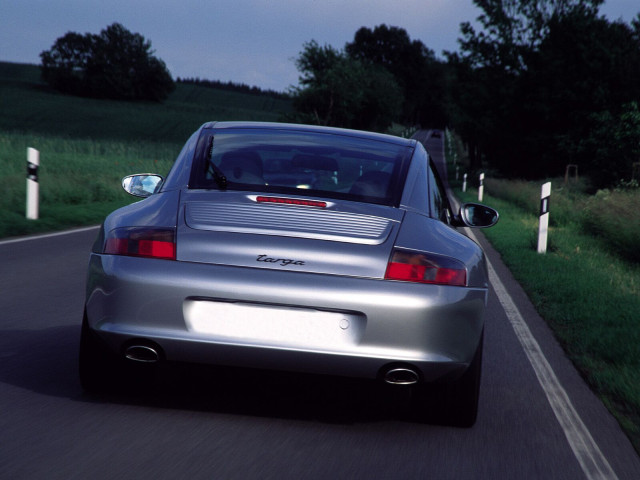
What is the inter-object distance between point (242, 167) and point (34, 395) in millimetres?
1619

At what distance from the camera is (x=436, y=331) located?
12.5 ft

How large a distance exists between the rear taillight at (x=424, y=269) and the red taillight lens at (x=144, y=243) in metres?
1.00

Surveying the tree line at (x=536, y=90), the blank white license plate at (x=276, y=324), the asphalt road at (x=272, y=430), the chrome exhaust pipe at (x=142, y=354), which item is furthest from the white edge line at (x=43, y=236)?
the tree line at (x=536, y=90)

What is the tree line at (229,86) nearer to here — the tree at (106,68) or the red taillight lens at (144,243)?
the tree at (106,68)

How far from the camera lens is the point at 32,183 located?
13773 mm

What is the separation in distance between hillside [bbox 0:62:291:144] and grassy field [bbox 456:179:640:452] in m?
49.4

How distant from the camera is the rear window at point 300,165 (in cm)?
452

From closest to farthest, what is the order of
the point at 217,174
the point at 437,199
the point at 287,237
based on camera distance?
the point at 287,237 < the point at 217,174 < the point at 437,199

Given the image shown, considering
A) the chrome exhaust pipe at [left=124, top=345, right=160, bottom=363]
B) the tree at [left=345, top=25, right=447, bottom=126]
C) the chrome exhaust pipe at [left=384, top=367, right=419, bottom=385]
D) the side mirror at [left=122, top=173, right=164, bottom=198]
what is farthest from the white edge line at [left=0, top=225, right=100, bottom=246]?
the tree at [left=345, top=25, right=447, bottom=126]

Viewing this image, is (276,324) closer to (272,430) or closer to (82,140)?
(272,430)

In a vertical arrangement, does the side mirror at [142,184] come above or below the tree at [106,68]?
below

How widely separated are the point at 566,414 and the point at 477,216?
1443 millimetres

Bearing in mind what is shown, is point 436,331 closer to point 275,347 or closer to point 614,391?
point 275,347

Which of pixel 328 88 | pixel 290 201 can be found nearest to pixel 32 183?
pixel 290 201
